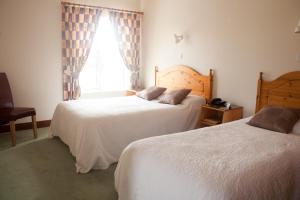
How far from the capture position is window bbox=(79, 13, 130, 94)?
5172mm

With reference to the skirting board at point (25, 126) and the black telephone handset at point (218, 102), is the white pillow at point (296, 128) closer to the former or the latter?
the black telephone handset at point (218, 102)

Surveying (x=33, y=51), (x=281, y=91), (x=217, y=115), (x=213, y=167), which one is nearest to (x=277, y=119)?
(x=281, y=91)

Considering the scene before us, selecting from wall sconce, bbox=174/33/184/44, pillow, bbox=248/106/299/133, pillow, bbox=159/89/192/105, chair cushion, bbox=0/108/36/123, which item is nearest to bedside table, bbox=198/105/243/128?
pillow, bbox=159/89/192/105

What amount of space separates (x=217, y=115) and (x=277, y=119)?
1.24 meters

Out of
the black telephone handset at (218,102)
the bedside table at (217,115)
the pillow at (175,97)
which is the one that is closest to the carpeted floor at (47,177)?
the pillow at (175,97)

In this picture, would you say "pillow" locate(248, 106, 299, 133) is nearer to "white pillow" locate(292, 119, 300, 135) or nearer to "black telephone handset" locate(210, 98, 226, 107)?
"white pillow" locate(292, 119, 300, 135)

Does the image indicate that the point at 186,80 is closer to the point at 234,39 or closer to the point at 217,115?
the point at 217,115

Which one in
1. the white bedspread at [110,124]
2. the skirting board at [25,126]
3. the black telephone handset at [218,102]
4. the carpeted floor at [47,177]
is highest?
the black telephone handset at [218,102]

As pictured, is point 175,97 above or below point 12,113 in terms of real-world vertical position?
above

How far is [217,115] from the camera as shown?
3.97 meters

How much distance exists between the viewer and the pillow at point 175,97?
13.1 feet

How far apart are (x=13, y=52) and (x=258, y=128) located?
12.9ft

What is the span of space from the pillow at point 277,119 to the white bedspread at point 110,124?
1.14 meters

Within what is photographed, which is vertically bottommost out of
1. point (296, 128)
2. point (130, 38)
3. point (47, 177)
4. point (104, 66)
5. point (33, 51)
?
point (47, 177)
